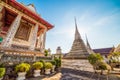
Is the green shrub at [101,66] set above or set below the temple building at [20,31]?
below

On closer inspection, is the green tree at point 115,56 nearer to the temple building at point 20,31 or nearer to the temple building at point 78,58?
the temple building at point 78,58

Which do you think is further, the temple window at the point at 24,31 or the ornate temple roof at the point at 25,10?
the temple window at the point at 24,31

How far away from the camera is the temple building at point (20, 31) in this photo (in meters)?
5.95

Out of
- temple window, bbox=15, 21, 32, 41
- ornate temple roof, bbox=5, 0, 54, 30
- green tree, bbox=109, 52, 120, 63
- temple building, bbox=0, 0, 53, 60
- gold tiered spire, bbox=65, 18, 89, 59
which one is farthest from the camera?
green tree, bbox=109, 52, 120, 63

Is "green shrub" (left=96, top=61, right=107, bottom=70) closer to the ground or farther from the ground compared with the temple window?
closer to the ground

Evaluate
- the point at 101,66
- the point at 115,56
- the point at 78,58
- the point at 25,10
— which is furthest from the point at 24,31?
the point at 115,56

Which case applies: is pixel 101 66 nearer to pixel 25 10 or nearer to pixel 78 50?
pixel 78 50

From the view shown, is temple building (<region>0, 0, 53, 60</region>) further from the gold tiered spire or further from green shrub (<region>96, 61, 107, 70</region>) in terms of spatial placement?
green shrub (<region>96, 61, 107, 70</region>)

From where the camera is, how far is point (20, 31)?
9.37 m

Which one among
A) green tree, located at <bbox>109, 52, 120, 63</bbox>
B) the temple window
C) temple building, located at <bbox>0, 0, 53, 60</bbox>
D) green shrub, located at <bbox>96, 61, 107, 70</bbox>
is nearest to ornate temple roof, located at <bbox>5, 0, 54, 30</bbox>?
temple building, located at <bbox>0, 0, 53, 60</bbox>

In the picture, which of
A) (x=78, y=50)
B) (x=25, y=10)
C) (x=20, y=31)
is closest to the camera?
(x=25, y=10)

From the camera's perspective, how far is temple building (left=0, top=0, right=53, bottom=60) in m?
5.95

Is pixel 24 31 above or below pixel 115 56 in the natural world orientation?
above

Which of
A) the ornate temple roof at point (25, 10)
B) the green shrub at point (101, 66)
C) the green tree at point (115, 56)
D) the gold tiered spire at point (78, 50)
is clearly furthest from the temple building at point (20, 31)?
the green tree at point (115, 56)
